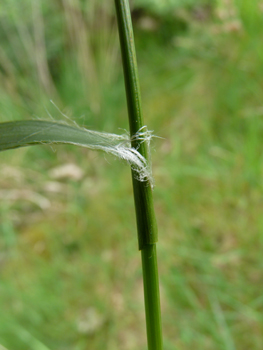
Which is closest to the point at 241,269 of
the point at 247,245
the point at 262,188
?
the point at 247,245

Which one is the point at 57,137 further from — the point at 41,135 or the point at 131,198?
the point at 131,198

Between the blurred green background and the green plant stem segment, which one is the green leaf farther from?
the blurred green background

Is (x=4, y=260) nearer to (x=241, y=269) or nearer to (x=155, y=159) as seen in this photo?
(x=155, y=159)

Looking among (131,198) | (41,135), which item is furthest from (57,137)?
(131,198)

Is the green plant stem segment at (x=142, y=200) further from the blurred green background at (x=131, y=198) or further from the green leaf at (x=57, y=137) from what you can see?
the blurred green background at (x=131, y=198)

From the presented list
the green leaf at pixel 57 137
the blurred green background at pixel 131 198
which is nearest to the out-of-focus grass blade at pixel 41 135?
the green leaf at pixel 57 137

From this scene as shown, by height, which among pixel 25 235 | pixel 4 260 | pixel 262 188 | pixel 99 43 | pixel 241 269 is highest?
pixel 99 43
